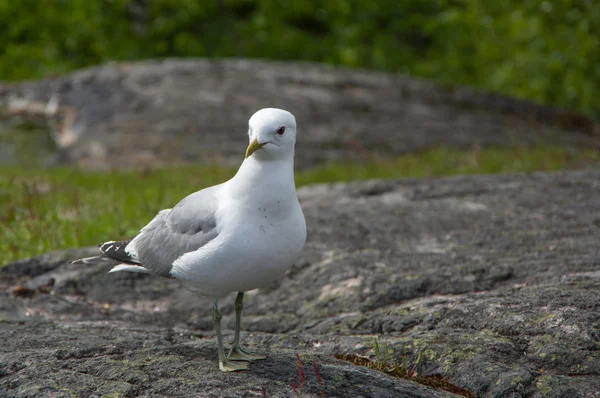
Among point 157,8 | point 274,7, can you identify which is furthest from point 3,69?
point 274,7

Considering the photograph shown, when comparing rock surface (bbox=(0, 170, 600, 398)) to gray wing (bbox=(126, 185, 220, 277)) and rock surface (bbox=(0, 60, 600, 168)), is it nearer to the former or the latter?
gray wing (bbox=(126, 185, 220, 277))

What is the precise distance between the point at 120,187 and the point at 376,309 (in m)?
5.59

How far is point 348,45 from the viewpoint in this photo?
20500 millimetres

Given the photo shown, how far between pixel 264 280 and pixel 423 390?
924 mm

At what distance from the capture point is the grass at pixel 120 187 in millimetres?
6824

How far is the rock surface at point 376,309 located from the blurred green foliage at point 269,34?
12313 millimetres

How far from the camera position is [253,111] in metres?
13.5

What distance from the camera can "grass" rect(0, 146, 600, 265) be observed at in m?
6.82

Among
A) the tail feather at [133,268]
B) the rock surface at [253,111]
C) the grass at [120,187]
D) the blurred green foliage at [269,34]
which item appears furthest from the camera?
the blurred green foliage at [269,34]

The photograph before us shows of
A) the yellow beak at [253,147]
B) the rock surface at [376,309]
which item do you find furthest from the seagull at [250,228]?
the rock surface at [376,309]

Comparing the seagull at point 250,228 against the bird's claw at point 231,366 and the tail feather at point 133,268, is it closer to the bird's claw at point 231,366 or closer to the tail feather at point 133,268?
the bird's claw at point 231,366

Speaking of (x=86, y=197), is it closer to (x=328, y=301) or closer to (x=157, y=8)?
(x=328, y=301)

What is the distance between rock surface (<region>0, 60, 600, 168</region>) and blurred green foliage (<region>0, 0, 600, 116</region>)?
3.76 m

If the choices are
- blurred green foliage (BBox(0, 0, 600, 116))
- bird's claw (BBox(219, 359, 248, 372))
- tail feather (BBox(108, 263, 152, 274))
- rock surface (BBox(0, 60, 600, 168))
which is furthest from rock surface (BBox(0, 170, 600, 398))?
blurred green foliage (BBox(0, 0, 600, 116))
